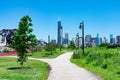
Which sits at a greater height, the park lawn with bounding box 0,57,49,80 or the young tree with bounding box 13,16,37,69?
the young tree with bounding box 13,16,37,69

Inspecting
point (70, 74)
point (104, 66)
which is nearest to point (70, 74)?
point (70, 74)

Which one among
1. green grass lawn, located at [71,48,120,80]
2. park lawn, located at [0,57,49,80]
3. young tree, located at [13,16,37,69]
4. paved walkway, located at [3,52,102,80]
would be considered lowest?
park lawn, located at [0,57,49,80]

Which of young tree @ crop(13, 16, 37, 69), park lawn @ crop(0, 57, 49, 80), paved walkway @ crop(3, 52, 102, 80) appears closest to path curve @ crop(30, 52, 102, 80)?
paved walkway @ crop(3, 52, 102, 80)

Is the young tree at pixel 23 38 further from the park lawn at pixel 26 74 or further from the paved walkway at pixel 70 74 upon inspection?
the paved walkway at pixel 70 74

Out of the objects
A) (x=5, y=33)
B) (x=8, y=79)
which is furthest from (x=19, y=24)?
(x=5, y=33)

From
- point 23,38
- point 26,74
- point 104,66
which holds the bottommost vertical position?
point 26,74

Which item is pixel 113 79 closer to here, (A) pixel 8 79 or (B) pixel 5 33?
(A) pixel 8 79

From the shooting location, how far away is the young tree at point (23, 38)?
107ft

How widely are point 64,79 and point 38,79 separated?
180cm

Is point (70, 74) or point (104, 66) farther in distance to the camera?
point (104, 66)

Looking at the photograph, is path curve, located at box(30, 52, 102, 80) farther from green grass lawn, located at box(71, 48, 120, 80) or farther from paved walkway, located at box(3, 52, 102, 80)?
green grass lawn, located at box(71, 48, 120, 80)

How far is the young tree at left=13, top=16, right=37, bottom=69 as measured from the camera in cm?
3272

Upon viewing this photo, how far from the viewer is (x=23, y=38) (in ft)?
108

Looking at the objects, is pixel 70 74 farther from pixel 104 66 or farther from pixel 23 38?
pixel 23 38
